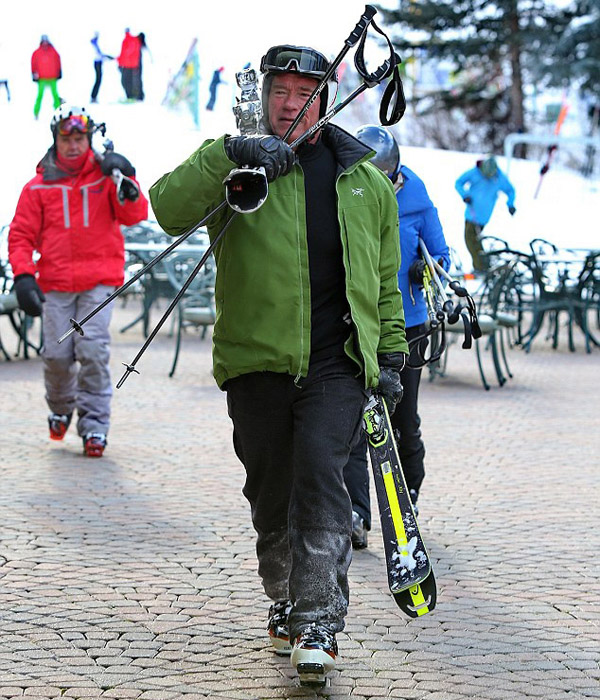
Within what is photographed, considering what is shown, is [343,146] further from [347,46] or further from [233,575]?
[233,575]

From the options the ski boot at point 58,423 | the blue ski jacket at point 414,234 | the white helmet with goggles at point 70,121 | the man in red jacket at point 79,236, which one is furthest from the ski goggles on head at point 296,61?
the ski boot at point 58,423

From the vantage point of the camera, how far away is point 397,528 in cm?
411

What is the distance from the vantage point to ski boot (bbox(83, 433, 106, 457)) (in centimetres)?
777

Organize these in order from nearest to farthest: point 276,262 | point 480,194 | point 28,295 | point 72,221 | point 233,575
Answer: point 276,262 < point 233,575 < point 28,295 < point 72,221 < point 480,194

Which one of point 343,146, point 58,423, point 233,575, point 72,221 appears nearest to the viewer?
point 343,146

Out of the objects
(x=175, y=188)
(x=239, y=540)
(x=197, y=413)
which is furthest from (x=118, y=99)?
(x=175, y=188)

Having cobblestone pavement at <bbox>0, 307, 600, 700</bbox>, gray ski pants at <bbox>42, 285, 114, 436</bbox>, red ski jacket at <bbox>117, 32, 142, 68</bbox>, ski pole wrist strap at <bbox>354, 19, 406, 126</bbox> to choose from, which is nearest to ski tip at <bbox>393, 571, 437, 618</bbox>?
cobblestone pavement at <bbox>0, 307, 600, 700</bbox>

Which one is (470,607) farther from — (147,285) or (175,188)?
(147,285)

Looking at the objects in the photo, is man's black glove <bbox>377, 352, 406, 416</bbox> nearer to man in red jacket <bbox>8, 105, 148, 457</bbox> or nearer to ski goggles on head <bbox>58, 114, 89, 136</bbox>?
man in red jacket <bbox>8, 105, 148, 457</bbox>

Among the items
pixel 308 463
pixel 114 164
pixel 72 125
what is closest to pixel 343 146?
pixel 308 463

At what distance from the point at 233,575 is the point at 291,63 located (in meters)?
2.13

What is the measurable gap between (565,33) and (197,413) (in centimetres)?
3069

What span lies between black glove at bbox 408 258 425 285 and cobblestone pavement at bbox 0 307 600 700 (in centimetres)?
113

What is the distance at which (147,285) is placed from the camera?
1505 centimetres
